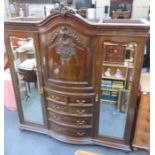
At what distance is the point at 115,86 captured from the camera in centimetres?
182

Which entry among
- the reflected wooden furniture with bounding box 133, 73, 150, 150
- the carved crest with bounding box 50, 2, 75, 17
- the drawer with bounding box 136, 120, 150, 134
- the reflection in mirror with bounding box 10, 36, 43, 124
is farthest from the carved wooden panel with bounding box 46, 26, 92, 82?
the drawer with bounding box 136, 120, 150, 134

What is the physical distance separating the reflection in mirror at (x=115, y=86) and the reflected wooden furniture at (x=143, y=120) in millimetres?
152

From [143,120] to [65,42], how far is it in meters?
1.16

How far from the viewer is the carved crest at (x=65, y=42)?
157 centimetres

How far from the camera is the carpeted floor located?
6.59 feet

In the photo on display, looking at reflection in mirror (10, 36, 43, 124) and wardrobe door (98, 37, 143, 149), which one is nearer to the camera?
wardrobe door (98, 37, 143, 149)

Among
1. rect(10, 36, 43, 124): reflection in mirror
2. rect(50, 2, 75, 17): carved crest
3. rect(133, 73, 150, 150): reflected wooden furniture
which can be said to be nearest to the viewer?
rect(50, 2, 75, 17): carved crest

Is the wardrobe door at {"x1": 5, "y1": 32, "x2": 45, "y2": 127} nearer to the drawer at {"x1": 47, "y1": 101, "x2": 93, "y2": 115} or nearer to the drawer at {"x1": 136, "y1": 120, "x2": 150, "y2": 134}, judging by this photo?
the drawer at {"x1": 47, "y1": 101, "x2": 93, "y2": 115}

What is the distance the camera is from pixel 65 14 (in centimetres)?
149

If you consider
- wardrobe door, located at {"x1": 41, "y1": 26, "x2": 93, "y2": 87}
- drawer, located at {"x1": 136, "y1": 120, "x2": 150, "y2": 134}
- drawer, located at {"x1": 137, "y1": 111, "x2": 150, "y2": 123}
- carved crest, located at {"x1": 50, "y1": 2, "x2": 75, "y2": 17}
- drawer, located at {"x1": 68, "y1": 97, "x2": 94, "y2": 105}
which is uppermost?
carved crest, located at {"x1": 50, "y1": 2, "x2": 75, "y2": 17}

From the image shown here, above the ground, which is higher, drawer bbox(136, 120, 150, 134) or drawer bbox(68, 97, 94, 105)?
drawer bbox(68, 97, 94, 105)

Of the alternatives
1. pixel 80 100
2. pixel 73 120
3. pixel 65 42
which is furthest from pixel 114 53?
pixel 73 120

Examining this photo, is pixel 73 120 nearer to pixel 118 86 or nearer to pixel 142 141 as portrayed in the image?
pixel 118 86
